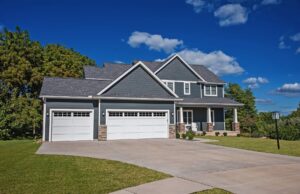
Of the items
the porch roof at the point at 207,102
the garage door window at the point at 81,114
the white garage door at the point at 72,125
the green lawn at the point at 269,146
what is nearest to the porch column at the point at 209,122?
the porch roof at the point at 207,102

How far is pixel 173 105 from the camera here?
2212cm

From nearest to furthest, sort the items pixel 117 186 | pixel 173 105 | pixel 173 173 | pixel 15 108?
1. pixel 117 186
2. pixel 173 173
3. pixel 173 105
4. pixel 15 108

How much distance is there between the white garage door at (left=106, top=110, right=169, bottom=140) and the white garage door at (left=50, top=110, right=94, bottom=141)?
149 cm

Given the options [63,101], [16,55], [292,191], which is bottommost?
[292,191]

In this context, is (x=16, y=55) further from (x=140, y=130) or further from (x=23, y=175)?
(x=23, y=175)

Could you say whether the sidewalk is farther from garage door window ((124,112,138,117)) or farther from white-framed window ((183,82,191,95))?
white-framed window ((183,82,191,95))

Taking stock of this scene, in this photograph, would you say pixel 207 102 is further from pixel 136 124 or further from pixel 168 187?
pixel 168 187

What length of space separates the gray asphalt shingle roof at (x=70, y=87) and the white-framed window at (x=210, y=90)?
12.6m

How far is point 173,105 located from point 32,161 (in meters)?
13.6

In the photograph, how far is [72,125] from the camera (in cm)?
1945

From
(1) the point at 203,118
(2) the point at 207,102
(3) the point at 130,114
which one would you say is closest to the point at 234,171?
(3) the point at 130,114

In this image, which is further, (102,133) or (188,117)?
(188,117)

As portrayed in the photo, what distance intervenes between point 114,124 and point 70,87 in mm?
4545

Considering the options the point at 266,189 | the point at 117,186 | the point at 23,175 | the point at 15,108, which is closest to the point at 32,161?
the point at 23,175
